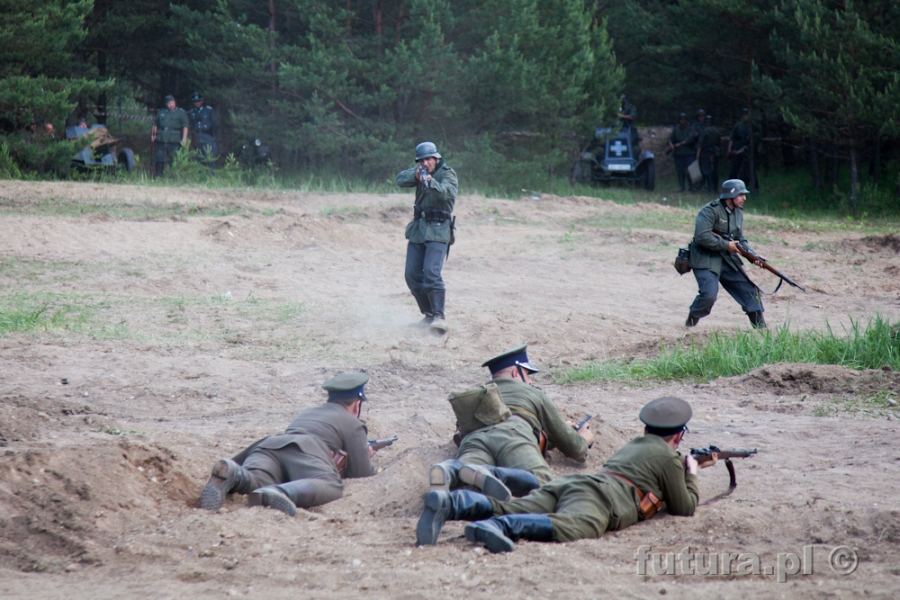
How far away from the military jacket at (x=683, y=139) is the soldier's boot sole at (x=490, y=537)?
2009 centimetres

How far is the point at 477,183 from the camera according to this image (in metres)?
20.2

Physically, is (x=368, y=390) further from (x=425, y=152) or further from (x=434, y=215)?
(x=425, y=152)

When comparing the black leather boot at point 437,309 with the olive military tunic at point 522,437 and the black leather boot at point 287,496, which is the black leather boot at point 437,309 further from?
the black leather boot at point 287,496

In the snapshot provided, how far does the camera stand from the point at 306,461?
15.5 feet

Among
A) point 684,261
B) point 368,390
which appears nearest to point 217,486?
point 368,390

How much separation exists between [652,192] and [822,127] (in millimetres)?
4665

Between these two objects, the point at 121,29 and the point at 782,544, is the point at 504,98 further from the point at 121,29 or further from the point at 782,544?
the point at 782,544

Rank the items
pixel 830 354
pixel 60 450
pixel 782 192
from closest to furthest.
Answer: pixel 60 450
pixel 830 354
pixel 782 192

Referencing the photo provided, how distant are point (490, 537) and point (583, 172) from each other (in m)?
21.0

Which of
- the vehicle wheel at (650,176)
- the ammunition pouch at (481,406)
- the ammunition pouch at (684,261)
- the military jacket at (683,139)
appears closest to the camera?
the ammunition pouch at (481,406)

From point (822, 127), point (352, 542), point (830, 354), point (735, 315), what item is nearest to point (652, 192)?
point (822, 127)

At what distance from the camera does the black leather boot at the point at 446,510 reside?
3.85m

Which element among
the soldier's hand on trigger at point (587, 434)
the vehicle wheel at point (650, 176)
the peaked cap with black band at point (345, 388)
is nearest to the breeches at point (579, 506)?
the soldier's hand on trigger at point (587, 434)

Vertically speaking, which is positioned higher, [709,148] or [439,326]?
[709,148]
